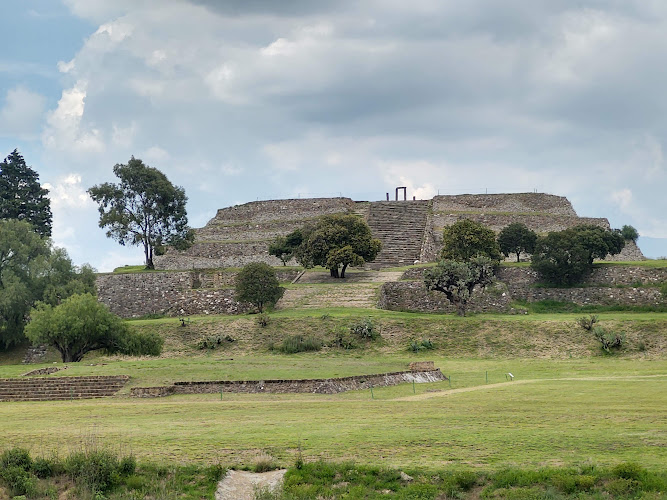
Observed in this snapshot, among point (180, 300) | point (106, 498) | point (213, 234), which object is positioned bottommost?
point (106, 498)

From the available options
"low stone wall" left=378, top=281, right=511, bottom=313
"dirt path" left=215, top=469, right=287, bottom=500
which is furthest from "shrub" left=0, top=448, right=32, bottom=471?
"low stone wall" left=378, top=281, right=511, bottom=313

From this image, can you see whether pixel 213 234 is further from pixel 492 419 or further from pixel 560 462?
pixel 560 462

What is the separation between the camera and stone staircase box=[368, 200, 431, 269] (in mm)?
73562

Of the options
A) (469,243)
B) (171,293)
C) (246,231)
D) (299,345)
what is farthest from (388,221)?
(299,345)

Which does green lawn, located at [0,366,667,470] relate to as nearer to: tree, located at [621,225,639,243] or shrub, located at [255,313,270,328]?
shrub, located at [255,313,270,328]

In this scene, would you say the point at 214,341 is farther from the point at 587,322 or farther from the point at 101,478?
the point at 101,478

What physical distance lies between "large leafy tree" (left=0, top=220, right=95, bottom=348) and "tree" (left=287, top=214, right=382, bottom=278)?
1591cm

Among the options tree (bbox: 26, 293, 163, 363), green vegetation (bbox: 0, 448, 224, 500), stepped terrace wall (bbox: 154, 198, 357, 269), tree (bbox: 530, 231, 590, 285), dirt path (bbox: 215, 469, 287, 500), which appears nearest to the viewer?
dirt path (bbox: 215, 469, 287, 500)

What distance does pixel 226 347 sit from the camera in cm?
5056

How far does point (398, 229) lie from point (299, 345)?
111 ft

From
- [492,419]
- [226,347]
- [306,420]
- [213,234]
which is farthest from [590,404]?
[213,234]

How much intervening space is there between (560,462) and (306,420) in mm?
8317

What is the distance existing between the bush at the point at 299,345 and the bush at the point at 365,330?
2.51 meters

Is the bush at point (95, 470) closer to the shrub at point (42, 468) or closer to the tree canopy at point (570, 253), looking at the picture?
the shrub at point (42, 468)
